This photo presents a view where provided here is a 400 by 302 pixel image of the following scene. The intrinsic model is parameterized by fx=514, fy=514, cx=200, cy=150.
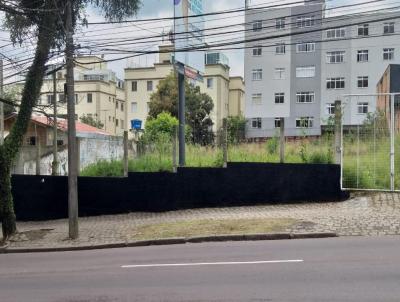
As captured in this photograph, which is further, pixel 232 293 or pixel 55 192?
pixel 55 192

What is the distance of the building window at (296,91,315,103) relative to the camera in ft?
178

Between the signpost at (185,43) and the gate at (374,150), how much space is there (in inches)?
199

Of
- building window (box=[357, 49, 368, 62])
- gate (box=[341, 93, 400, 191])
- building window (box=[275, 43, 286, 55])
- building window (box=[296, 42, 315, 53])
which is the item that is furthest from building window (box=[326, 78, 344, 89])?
gate (box=[341, 93, 400, 191])

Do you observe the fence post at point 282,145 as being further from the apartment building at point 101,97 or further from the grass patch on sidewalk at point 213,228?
the apartment building at point 101,97

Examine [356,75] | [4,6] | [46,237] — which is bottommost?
[46,237]

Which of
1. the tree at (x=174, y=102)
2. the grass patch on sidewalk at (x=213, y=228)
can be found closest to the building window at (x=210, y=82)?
the tree at (x=174, y=102)

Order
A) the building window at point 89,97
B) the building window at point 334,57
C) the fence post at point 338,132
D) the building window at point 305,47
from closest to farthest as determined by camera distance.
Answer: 1. the fence post at point 338,132
2. the building window at point 334,57
3. the building window at point 305,47
4. the building window at point 89,97

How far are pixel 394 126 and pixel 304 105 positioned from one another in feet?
134

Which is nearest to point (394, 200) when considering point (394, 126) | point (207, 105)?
point (394, 126)

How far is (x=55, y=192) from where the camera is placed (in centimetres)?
1698

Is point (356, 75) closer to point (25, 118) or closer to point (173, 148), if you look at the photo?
point (173, 148)

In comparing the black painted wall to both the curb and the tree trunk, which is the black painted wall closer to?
the tree trunk

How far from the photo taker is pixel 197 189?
15.8m

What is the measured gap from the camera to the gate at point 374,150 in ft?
47.6
